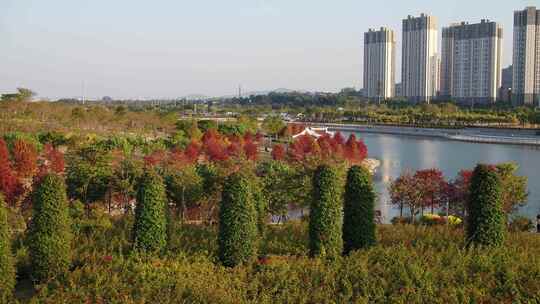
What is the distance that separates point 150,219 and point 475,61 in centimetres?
7714

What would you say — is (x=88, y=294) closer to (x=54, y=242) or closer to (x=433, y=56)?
(x=54, y=242)

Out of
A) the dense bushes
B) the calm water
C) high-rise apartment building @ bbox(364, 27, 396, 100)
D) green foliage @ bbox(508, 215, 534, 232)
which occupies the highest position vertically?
high-rise apartment building @ bbox(364, 27, 396, 100)

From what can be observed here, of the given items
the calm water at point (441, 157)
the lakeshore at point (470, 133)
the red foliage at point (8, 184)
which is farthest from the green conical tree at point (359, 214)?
the lakeshore at point (470, 133)

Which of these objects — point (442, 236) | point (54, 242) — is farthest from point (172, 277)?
point (442, 236)

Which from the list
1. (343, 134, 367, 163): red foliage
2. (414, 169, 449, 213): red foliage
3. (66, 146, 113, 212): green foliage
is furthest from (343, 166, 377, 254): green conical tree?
(343, 134, 367, 163): red foliage

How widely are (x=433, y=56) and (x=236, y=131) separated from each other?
2302 inches

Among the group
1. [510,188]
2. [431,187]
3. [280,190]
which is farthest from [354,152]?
[280,190]

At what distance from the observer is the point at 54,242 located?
7156 mm

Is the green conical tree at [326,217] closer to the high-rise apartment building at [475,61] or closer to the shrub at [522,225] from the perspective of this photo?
the shrub at [522,225]

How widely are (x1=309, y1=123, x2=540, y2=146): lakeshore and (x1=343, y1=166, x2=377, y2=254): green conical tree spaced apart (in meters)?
34.3

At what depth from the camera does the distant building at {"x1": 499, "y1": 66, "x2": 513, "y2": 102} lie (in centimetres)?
7806

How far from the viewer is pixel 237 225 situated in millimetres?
7500

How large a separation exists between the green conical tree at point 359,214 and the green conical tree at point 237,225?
4.29 feet

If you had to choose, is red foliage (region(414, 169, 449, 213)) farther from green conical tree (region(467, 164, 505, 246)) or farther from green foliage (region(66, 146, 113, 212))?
green foliage (region(66, 146, 113, 212))
